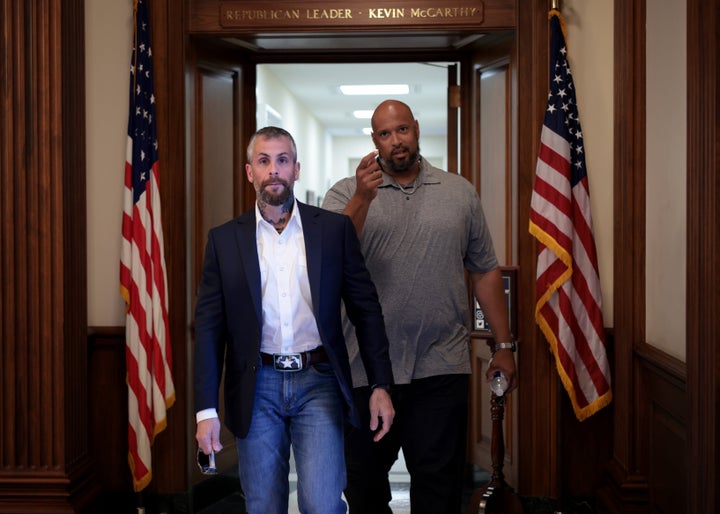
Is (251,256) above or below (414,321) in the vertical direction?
above

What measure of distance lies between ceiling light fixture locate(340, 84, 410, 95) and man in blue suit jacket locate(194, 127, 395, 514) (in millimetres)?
7728

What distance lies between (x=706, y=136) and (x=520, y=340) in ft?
→ 6.70

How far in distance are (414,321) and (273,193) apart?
0.70m

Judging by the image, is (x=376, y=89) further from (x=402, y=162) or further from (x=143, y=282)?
(x=402, y=162)

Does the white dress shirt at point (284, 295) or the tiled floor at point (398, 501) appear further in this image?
the tiled floor at point (398, 501)

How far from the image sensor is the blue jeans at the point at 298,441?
2.51 metres

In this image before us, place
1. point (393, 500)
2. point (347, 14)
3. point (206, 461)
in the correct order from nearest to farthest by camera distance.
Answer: point (206, 461)
point (347, 14)
point (393, 500)

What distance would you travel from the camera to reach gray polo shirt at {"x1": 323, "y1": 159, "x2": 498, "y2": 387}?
2910mm

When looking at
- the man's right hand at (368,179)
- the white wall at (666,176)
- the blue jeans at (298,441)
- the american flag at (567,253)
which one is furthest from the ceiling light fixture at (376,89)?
the blue jeans at (298,441)

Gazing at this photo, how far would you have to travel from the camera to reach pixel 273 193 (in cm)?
250

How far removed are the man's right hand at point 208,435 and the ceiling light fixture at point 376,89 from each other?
26.2 ft

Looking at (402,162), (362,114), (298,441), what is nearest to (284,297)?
(298,441)

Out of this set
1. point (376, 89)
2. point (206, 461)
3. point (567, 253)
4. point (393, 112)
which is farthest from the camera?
point (376, 89)

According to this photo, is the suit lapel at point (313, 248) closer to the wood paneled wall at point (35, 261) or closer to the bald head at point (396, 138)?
the bald head at point (396, 138)
